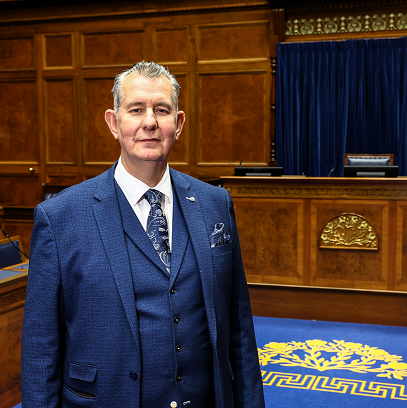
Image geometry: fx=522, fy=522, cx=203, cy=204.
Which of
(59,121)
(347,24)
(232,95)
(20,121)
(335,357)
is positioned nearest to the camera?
(335,357)

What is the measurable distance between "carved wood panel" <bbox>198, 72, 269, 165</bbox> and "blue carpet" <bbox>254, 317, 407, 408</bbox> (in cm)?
288

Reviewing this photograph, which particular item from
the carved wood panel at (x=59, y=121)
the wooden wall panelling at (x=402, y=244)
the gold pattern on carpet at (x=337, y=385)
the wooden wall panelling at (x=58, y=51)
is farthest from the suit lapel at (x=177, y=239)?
the wooden wall panelling at (x=58, y=51)

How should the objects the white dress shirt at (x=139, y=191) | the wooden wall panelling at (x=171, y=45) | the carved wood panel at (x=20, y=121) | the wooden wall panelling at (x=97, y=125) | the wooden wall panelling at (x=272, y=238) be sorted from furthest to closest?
the carved wood panel at (x=20, y=121)
the wooden wall panelling at (x=97, y=125)
the wooden wall panelling at (x=171, y=45)
the wooden wall panelling at (x=272, y=238)
the white dress shirt at (x=139, y=191)

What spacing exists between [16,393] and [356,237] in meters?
2.88

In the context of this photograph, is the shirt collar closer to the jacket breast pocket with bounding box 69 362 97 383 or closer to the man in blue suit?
the man in blue suit

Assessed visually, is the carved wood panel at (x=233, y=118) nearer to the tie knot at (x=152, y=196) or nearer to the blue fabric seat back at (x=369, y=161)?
the blue fabric seat back at (x=369, y=161)

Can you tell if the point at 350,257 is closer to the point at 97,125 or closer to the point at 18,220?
the point at 97,125

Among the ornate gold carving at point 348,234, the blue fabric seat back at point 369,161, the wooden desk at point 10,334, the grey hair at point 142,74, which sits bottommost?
the wooden desk at point 10,334

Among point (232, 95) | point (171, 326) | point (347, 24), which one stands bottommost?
point (171, 326)

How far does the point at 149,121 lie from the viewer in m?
1.28

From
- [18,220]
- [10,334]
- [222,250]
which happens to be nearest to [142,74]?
[222,250]

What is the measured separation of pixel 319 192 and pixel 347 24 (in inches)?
118

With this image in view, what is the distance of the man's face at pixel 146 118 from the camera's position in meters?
1.29

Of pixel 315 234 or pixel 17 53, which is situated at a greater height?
pixel 17 53
